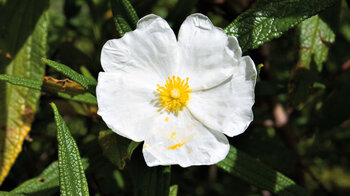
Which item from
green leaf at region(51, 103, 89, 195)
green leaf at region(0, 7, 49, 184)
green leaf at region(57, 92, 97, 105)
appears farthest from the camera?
green leaf at region(0, 7, 49, 184)

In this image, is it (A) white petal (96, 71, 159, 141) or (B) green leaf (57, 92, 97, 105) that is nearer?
(A) white petal (96, 71, 159, 141)

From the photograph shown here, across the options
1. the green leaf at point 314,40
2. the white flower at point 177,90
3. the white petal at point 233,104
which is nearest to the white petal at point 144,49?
the white flower at point 177,90

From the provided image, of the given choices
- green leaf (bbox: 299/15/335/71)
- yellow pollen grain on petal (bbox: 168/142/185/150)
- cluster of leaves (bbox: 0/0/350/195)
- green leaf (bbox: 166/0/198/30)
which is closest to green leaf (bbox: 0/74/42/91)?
cluster of leaves (bbox: 0/0/350/195)

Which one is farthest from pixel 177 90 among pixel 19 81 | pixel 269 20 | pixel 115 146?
pixel 19 81

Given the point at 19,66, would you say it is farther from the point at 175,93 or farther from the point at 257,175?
the point at 257,175

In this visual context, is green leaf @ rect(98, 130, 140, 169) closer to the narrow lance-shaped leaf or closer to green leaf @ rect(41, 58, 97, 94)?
green leaf @ rect(41, 58, 97, 94)

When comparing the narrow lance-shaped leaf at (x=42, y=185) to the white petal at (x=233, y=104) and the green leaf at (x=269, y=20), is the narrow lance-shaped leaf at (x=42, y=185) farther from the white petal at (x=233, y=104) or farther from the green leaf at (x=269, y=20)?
the green leaf at (x=269, y=20)

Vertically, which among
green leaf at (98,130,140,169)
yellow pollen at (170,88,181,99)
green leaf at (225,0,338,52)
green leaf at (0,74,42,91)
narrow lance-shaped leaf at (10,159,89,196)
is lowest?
narrow lance-shaped leaf at (10,159,89,196)
